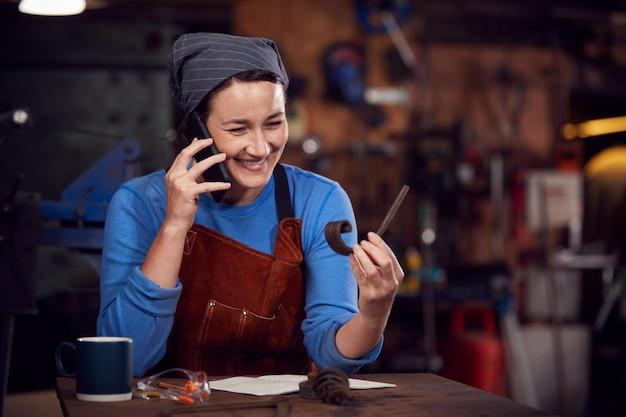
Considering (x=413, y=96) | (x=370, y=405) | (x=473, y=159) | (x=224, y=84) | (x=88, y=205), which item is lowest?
(x=370, y=405)

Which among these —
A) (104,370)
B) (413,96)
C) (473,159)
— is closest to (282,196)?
(104,370)

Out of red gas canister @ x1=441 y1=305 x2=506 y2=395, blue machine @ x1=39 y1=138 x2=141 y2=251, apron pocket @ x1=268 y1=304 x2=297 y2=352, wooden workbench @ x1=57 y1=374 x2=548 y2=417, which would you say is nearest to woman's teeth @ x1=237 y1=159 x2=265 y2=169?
apron pocket @ x1=268 y1=304 x2=297 y2=352

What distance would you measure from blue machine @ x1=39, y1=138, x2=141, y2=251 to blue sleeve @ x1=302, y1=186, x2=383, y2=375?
0.95m

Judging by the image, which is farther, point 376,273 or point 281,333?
point 281,333

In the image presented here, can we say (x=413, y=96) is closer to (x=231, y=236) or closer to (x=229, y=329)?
(x=231, y=236)

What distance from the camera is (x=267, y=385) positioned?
1.97 m

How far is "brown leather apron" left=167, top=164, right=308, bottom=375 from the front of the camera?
2408mm

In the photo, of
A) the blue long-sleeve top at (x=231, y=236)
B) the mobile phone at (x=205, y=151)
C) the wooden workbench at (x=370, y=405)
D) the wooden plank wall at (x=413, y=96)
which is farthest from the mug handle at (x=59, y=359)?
the wooden plank wall at (x=413, y=96)

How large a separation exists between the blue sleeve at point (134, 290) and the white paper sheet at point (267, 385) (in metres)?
0.23

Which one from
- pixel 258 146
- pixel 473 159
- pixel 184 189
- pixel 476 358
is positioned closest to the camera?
pixel 184 189

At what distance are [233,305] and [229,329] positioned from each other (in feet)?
0.20

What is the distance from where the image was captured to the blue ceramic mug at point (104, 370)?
71.9 inches

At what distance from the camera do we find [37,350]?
13.0ft

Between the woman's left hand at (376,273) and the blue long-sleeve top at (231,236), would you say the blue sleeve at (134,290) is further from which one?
the woman's left hand at (376,273)
